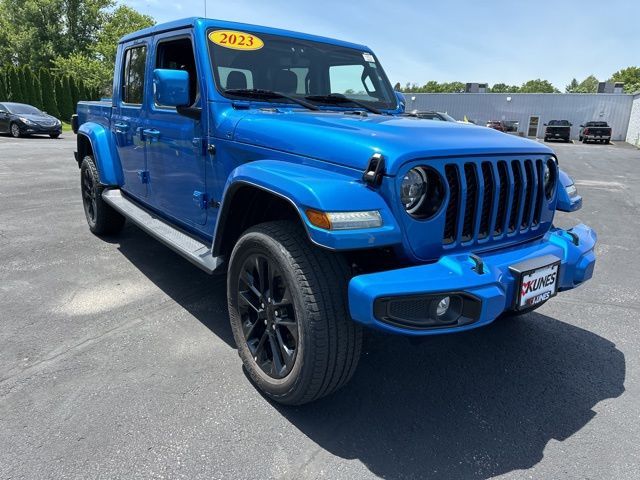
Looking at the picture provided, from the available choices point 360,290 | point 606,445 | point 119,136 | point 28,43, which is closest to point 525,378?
point 606,445

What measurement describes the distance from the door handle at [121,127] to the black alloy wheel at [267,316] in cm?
252

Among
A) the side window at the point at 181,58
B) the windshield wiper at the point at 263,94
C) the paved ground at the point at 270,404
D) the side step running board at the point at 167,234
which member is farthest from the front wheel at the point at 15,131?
the windshield wiper at the point at 263,94

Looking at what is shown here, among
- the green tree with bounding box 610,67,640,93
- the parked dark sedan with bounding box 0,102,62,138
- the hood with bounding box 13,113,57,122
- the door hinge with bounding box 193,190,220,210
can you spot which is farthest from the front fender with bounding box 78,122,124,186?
the green tree with bounding box 610,67,640,93

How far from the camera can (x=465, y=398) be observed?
8.96 feet

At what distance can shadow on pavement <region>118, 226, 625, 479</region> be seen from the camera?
228cm

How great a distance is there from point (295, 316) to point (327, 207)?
0.58 m

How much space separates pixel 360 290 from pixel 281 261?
47 centimetres

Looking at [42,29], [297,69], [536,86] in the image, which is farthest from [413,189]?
[536,86]

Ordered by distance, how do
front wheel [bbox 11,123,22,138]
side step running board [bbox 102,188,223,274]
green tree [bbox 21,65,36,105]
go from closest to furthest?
side step running board [bbox 102,188,223,274] < front wheel [bbox 11,123,22,138] < green tree [bbox 21,65,36,105]

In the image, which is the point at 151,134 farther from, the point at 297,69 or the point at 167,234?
the point at 297,69

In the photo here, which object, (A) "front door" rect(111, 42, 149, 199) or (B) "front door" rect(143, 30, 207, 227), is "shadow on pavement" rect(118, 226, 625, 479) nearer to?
(B) "front door" rect(143, 30, 207, 227)

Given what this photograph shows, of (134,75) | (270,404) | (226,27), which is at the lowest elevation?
(270,404)

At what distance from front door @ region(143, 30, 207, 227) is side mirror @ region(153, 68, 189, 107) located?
0.19 m

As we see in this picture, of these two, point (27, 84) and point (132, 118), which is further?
point (27, 84)
